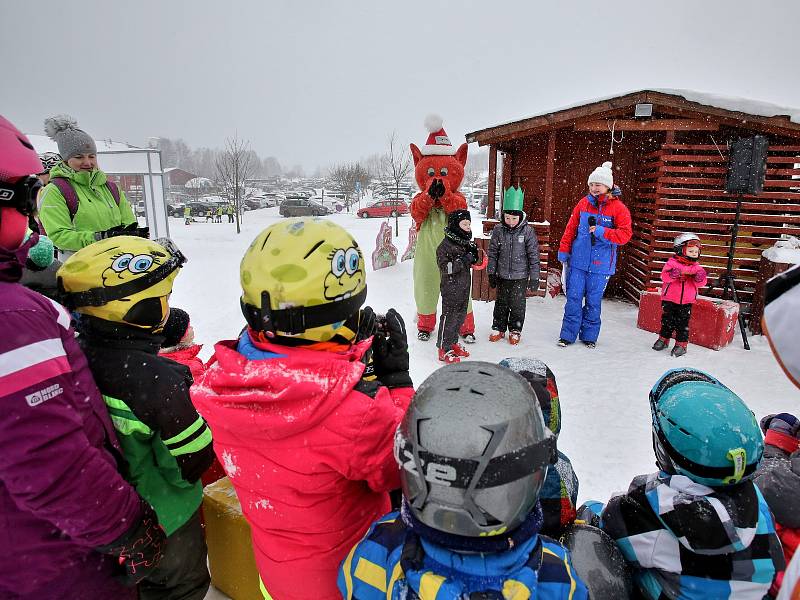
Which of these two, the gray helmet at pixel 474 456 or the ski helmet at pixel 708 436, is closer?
the gray helmet at pixel 474 456

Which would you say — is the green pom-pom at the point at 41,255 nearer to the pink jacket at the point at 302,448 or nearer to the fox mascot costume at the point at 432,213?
the pink jacket at the point at 302,448

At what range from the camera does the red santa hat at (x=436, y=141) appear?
6203 mm

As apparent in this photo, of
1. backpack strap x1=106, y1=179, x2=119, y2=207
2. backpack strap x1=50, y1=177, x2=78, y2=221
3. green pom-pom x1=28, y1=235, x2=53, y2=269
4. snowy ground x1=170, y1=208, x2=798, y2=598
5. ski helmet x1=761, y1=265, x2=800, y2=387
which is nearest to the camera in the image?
ski helmet x1=761, y1=265, x2=800, y2=387

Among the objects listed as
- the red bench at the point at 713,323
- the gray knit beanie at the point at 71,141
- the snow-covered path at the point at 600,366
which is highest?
the gray knit beanie at the point at 71,141

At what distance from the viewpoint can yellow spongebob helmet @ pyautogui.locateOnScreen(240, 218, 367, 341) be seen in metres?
1.33

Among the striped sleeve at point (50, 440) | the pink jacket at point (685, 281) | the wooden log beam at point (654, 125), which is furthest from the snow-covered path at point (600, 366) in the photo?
the striped sleeve at point (50, 440)

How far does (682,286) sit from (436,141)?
11.5 feet

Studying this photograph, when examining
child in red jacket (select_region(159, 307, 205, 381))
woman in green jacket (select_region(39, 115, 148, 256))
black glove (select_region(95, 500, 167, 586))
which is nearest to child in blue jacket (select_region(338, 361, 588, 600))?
black glove (select_region(95, 500, 167, 586))

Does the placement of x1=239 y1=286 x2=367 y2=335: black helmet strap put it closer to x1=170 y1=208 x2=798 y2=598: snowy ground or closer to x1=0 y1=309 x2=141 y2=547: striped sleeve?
x1=0 y1=309 x2=141 y2=547: striped sleeve

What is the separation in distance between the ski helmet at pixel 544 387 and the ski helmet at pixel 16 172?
5.07 ft

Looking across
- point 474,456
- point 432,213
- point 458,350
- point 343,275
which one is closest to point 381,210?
point 432,213

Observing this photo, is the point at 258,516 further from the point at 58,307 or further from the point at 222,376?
the point at 58,307

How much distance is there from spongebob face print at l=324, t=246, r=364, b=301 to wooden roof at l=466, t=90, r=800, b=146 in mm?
6992

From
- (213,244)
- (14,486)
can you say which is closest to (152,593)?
(14,486)
